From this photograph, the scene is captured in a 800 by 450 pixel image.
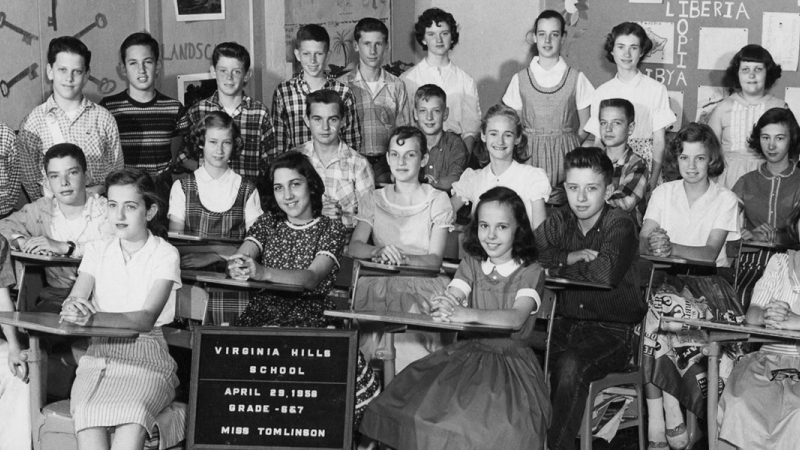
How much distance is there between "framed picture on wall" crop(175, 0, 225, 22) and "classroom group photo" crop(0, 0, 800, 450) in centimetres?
24

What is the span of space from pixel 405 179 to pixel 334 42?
9.23 ft

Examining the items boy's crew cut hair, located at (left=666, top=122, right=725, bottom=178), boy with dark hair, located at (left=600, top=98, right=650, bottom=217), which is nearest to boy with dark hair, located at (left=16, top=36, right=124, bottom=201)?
boy with dark hair, located at (left=600, top=98, right=650, bottom=217)

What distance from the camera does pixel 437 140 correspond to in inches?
237

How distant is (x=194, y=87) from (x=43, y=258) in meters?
2.59

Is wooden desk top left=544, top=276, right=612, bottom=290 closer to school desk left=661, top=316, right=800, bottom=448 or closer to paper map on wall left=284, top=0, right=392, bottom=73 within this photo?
school desk left=661, top=316, right=800, bottom=448

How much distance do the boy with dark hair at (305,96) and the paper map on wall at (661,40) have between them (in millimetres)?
2044

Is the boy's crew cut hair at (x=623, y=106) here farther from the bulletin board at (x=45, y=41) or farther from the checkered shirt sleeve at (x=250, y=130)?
the bulletin board at (x=45, y=41)

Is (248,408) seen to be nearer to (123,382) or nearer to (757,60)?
(123,382)

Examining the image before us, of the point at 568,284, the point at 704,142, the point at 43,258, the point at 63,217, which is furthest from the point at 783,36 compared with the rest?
the point at 43,258

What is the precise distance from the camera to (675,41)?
7090mm

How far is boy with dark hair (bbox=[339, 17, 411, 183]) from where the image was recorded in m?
6.48

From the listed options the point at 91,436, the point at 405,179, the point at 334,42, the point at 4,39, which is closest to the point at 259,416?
the point at 91,436

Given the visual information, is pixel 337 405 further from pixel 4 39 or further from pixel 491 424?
pixel 4 39

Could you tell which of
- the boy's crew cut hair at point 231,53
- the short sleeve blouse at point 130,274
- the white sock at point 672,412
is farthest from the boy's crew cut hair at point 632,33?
the short sleeve blouse at point 130,274
